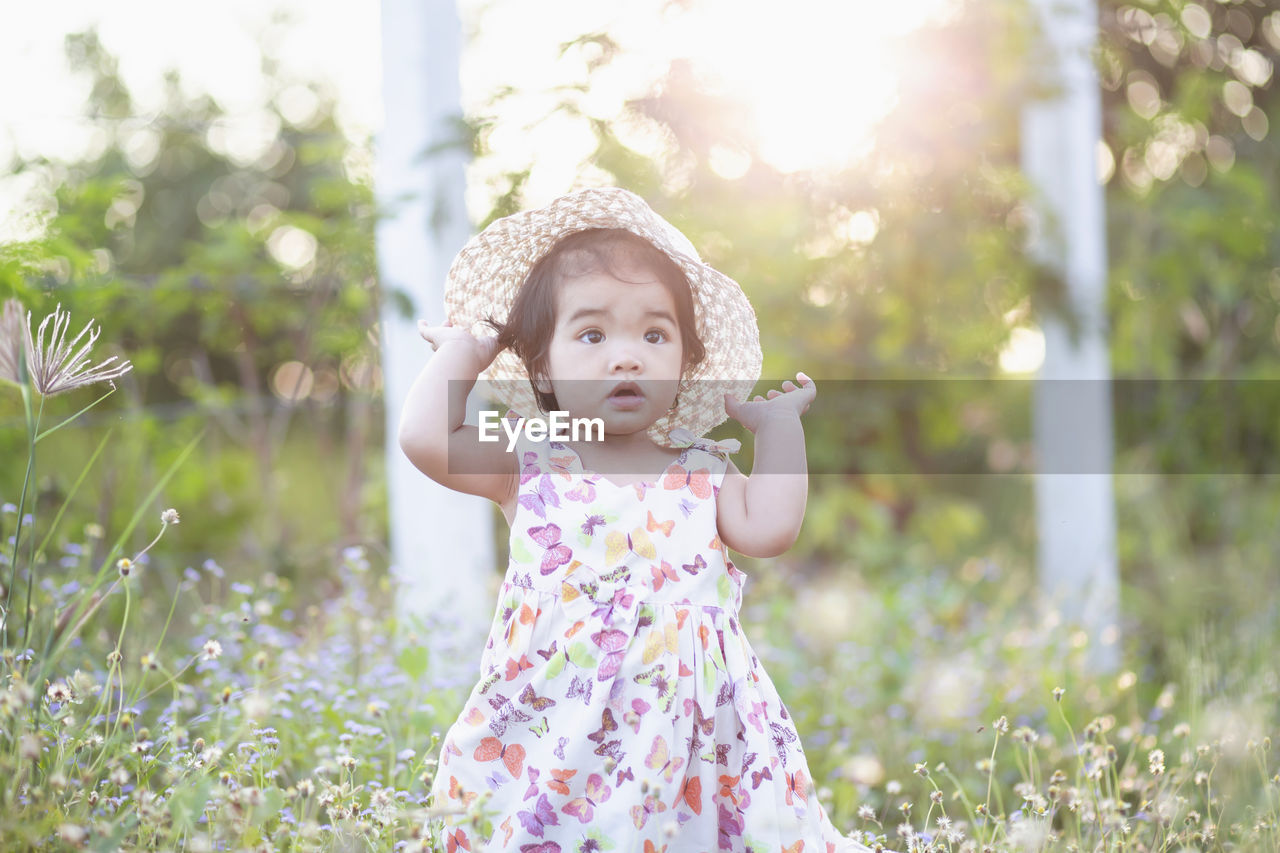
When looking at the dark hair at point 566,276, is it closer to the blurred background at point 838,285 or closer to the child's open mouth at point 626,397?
the child's open mouth at point 626,397

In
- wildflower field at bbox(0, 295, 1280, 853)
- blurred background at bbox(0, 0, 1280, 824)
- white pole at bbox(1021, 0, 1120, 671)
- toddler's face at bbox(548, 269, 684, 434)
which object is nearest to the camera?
wildflower field at bbox(0, 295, 1280, 853)

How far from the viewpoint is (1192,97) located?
16.5 feet

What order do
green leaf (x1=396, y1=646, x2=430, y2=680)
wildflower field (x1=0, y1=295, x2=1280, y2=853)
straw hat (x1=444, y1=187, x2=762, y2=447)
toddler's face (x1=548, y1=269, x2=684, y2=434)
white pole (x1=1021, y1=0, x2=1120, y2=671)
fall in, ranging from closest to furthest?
wildflower field (x1=0, y1=295, x2=1280, y2=853), toddler's face (x1=548, y1=269, x2=684, y2=434), straw hat (x1=444, y1=187, x2=762, y2=447), green leaf (x1=396, y1=646, x2=430, y2=680), white pole (x1=1021, y1=0, x2=1120, y2=671)

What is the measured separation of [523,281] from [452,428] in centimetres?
34

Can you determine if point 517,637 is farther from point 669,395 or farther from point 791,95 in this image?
point 791,95

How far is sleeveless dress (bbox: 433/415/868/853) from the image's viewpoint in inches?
66.1

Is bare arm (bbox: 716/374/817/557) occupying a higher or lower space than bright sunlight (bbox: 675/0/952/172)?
lower

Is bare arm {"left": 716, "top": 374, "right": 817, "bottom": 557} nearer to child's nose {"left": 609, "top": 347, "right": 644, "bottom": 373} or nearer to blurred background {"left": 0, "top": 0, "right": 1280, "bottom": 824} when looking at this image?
child's nose {"left": 609, "top": 347, "right": 644, "bottom": 373}

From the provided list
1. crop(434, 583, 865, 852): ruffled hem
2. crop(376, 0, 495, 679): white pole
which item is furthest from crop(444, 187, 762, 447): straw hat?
crop(376, 0, 495, 679): white pole

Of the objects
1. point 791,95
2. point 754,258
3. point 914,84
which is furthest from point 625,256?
point 914,84

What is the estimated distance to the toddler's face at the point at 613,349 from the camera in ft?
5.77

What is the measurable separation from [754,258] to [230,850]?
2.67 meters

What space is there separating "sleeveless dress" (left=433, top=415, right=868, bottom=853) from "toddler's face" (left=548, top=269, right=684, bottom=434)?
11cm

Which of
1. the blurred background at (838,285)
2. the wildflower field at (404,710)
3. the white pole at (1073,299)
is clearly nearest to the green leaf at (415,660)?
the wildflower field at (404,710)
